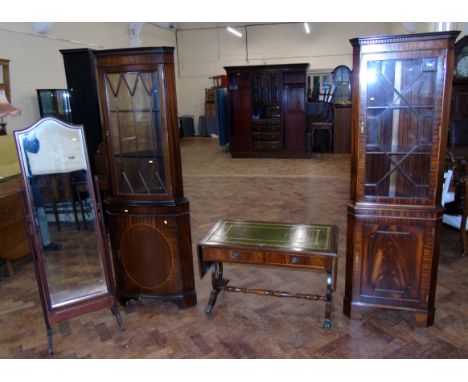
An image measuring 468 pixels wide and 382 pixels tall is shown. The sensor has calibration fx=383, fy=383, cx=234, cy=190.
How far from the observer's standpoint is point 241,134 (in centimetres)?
1012

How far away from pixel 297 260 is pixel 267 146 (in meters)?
7.57

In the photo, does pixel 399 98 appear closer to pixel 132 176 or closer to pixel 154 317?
pixel 132 176

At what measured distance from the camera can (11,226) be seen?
3881 millimetres

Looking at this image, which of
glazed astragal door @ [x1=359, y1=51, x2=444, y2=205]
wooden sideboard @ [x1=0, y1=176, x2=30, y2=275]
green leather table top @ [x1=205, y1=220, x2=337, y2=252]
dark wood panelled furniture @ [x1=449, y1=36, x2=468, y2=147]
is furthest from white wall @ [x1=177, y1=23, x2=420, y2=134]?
wooden sideboard @ [x1=0, y1=176, x2=30, y2=275]

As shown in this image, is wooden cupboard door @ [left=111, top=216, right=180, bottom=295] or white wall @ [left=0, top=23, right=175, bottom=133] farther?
white wall @ [left=0, top=23, right=175, bottom=133]

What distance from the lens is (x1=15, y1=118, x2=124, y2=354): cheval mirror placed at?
252 centimetres

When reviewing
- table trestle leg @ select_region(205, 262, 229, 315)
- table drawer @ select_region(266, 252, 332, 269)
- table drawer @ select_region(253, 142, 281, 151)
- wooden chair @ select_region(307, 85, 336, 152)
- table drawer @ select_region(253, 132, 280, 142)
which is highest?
wooden chair @ select_region(307, 85, 336, 152)

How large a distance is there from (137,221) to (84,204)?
15.9 inches

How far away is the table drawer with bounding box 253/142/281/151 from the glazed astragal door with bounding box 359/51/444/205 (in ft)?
23.9

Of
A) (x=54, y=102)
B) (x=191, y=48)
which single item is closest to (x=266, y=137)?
(x=54, y=102)

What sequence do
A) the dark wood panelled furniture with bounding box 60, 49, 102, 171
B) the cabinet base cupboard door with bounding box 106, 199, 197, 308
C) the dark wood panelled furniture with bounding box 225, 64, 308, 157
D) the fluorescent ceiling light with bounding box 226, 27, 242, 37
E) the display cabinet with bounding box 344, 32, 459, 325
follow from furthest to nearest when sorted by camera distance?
the fluorescent ceiling light with bounding box 226, 27, 242, 37
the dark wood panelled furniture with bounding box 225, 64, 308, 157
the dark wood panelled furniture with bounding box 60, 49, 102, 171
the cabinet base cupboard door with bounding box 106, 199, 197, 308
the display cabinet with bounding box 344, 32, 459, 325

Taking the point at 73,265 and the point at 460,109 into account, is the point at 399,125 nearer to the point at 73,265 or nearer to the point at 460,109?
the point at 73,265

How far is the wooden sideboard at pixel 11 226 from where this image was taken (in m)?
3.76

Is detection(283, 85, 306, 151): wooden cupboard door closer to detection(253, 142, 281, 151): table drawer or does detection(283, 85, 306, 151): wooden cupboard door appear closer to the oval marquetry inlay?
detection(253, 142, 281, 151): table drawer
